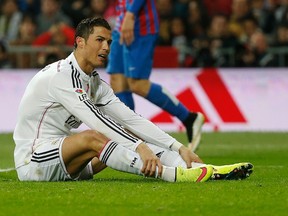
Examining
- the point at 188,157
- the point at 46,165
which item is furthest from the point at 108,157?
the point at 188,157

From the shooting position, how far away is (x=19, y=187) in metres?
7.86

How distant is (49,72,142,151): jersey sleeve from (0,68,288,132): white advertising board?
24.1ft

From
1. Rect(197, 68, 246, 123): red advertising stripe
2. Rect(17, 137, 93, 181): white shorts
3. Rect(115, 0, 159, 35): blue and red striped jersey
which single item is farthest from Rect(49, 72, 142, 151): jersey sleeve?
Rect(197, 68, 246, 123): red advertising stripe

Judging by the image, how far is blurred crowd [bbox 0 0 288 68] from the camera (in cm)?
1702

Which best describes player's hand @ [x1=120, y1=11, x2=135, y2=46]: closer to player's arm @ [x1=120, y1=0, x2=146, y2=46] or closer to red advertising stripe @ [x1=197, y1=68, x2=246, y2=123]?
player's arm @ [x1=120, y1=0, x2=146, y2=46]

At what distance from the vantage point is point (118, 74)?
1226 centimetres

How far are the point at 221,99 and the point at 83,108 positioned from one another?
25.4 feet

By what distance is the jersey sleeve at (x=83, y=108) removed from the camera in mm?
7859

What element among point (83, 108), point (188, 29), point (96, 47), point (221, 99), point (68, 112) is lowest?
point (221, 99)

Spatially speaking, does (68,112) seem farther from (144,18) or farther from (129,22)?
(144,18)

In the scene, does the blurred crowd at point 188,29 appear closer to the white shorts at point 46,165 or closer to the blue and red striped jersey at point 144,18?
the blue and red striped jersey at point 144,18

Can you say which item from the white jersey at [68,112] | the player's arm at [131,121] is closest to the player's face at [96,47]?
the white jersey at [68,112]

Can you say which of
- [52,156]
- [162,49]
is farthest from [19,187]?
[162,49]

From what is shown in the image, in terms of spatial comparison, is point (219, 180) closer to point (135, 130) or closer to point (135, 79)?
point (135, 130)
